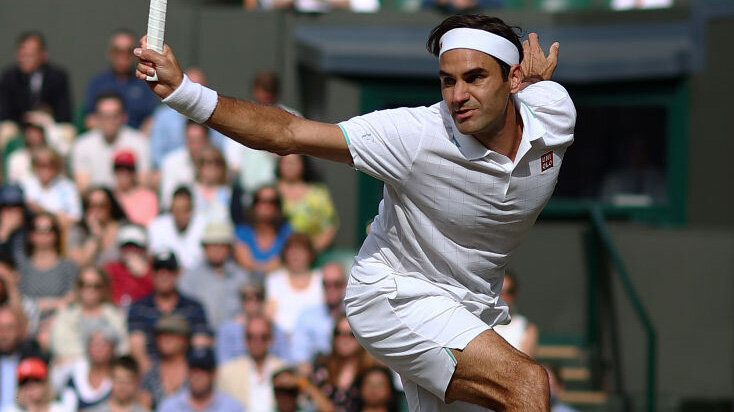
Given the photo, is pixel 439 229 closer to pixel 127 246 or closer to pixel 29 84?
pixel 127 246

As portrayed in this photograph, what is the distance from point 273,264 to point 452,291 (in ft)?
16.2

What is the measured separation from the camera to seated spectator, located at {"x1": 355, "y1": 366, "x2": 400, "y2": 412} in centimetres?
842

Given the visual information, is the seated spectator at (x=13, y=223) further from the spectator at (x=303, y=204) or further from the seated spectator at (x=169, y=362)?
the spectator at (x=303, y=204)

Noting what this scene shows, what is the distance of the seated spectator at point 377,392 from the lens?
8422mm

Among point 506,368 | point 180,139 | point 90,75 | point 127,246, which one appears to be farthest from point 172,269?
point 506,368

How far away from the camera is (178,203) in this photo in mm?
10125

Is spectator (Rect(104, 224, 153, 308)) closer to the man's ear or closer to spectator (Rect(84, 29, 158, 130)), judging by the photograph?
spectator (Rect(84, 29, 158, 130))

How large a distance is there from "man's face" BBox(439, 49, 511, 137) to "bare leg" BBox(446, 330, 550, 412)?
0.80 meters

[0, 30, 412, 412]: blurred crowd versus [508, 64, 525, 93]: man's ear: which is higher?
[508, 64, 525, 93]: man's ear

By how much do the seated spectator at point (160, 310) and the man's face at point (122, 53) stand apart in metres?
2.61

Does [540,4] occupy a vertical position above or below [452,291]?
above

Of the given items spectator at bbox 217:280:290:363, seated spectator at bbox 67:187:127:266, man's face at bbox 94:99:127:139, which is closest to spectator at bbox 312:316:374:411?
spectator at bbox 217:280:290:363

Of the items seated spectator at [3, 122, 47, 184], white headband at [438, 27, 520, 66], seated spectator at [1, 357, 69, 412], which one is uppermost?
white headband at [438, 27, 520, 66]

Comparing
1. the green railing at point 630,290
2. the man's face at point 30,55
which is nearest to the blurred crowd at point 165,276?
the man's face at point 30,55
